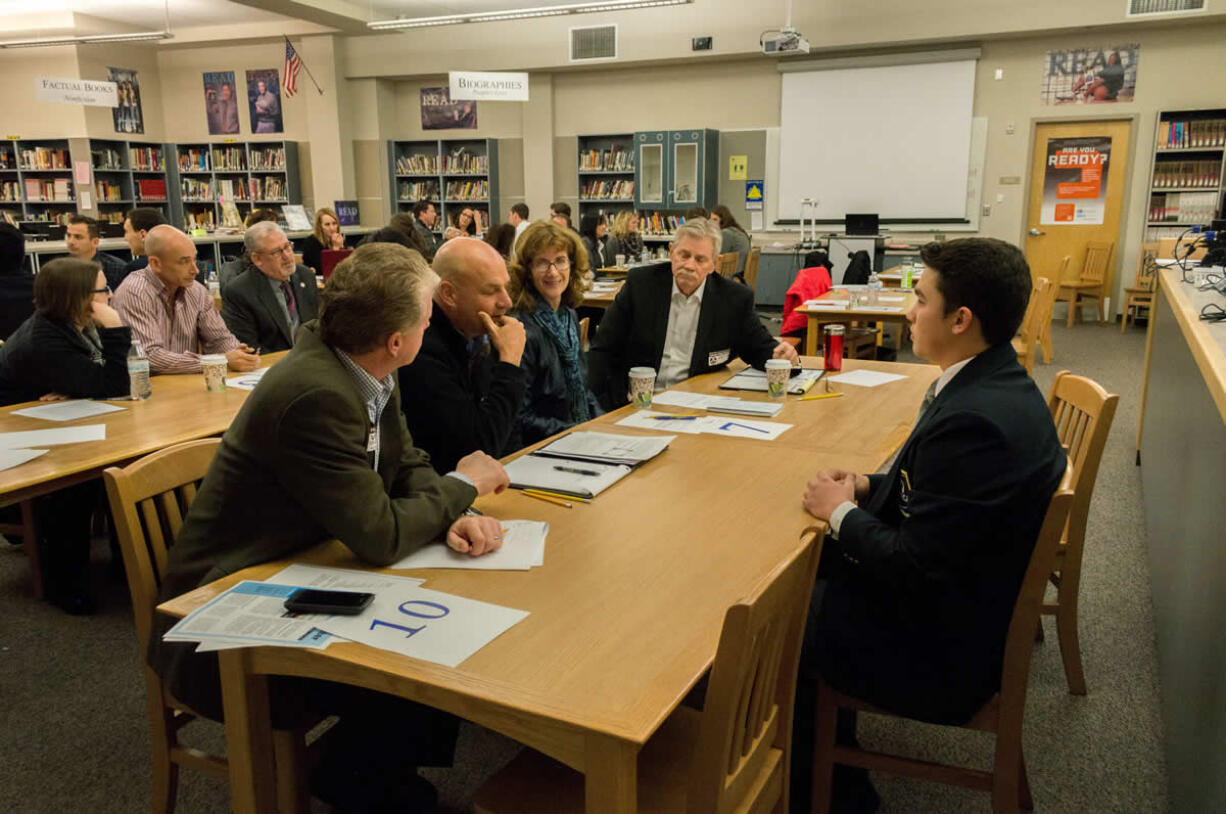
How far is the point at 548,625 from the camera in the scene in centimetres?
146

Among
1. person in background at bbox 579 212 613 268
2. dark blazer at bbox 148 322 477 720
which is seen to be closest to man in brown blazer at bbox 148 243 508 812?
dark blazer at bbox 148 322 477 720

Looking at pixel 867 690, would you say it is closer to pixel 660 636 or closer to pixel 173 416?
pixel 660 636

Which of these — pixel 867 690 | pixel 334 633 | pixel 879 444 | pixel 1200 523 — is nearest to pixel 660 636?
pixel 334 633

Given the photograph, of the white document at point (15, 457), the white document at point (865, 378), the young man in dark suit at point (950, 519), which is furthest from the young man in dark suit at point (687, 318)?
the white document at point (15, 457)

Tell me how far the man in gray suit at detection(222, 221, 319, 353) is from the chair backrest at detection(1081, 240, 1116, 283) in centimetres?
898

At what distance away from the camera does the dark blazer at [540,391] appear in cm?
301

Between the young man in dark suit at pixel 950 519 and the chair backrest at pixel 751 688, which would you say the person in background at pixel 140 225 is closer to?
the young man in dark suit at pixel 950 519

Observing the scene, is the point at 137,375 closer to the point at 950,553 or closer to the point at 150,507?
the point at 150,507

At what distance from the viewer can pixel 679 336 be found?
3.73 metres

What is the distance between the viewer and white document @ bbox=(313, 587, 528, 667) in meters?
1.38

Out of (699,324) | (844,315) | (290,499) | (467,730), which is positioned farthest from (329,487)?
(844,315)

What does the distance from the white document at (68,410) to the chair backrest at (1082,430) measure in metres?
2.98

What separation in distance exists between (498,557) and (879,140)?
32.8 feet

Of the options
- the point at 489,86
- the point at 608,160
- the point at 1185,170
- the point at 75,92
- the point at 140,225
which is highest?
the point at 489,86
